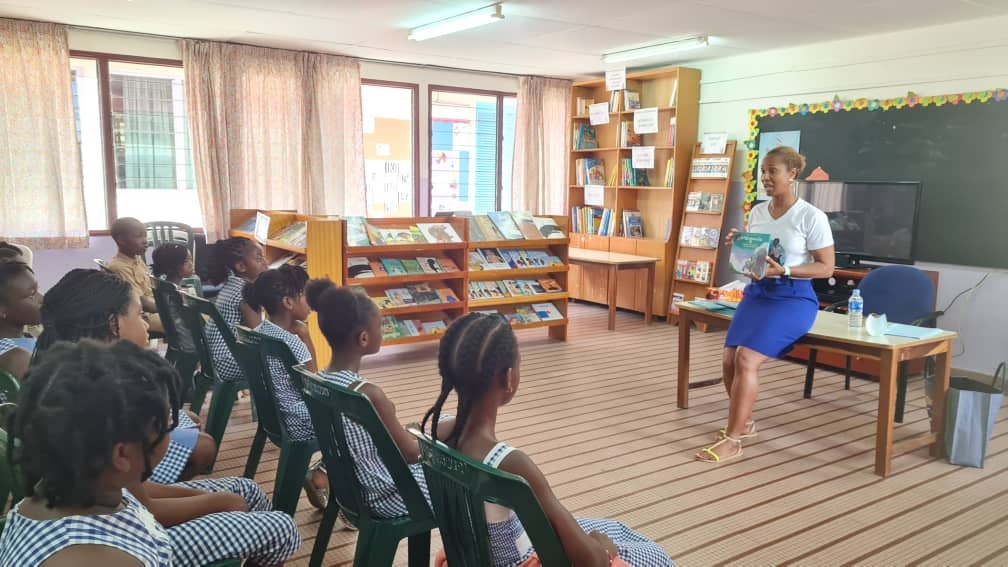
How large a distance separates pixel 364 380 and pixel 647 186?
6036 mm

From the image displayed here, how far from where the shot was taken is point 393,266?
5.47m

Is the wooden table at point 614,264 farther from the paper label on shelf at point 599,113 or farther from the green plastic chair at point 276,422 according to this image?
the green plastic chair at point 276,422

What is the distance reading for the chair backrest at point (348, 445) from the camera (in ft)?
5.88

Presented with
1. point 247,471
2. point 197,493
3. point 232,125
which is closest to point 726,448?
point 247,471

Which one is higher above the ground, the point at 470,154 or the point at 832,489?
the point at 470,154

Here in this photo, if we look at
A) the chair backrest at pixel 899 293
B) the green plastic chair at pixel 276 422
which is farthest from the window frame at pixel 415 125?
the green plastic chair at pixel 276 422

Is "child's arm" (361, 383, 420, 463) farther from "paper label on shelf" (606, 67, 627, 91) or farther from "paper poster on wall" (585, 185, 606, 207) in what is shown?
"paper poster on wall" (585, 185, 606, 207)

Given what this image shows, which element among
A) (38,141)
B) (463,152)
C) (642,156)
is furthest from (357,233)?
(463,152)

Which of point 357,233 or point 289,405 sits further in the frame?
point 357,233

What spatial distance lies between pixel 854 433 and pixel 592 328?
126 inches

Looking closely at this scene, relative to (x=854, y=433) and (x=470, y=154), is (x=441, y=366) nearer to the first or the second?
(x=854, y=433)

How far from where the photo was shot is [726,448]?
3.70 meters

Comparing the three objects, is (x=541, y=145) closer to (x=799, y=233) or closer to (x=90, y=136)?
(x=90, y=136)

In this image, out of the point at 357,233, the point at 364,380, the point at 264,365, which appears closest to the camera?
the point at 364,380
